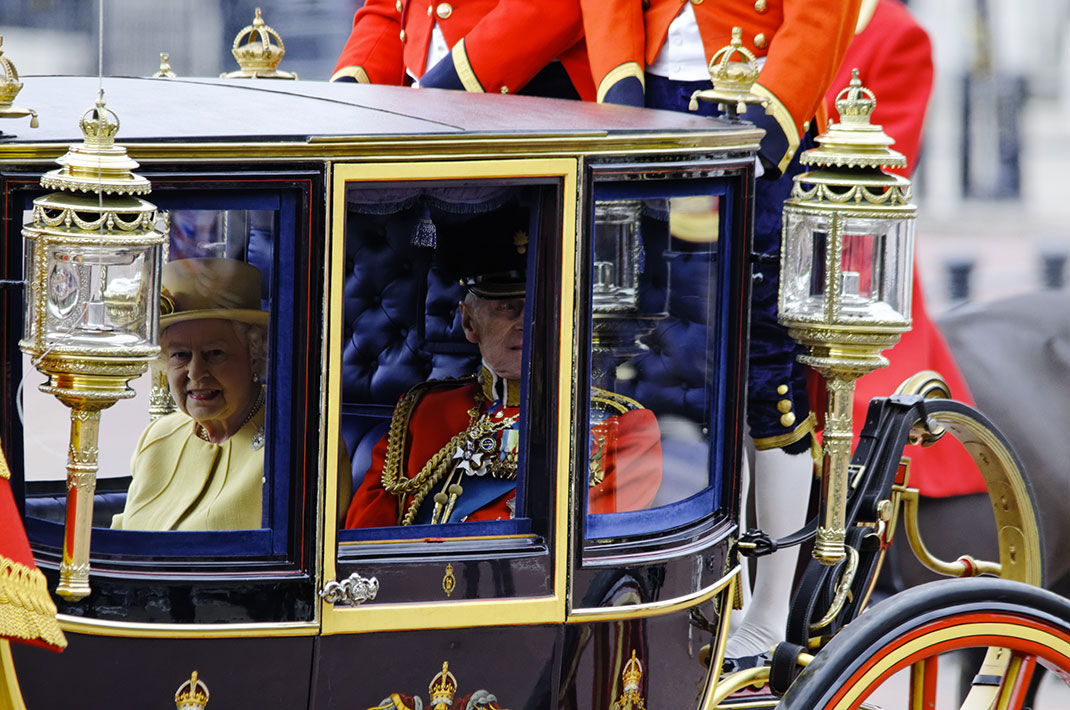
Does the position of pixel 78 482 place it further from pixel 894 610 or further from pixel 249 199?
pixel 894 610

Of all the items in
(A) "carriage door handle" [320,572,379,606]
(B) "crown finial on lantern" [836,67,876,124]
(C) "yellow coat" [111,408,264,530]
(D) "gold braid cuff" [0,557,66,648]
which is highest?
(B) "crown finial on lantern" [836,67,876,124]

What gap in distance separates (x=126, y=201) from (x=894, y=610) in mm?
1236

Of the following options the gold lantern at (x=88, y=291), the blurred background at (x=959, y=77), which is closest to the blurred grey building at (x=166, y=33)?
the blurred background at (x=959, y=77)

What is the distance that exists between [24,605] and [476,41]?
5.49 ft

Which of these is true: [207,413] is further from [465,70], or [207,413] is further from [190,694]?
[465,70]

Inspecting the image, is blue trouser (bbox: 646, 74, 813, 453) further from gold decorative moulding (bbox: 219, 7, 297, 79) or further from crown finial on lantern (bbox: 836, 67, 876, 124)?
gold decorative moulding (bbox: 219, 7, 297, 79)

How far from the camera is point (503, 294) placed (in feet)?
8.00

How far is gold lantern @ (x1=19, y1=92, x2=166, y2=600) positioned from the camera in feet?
5.99

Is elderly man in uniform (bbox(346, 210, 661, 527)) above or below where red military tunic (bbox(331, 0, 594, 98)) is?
below

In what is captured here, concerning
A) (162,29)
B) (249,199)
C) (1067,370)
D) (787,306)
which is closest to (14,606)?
(249,199)

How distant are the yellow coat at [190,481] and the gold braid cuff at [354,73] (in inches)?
55.8

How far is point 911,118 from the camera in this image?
4230 millimetres

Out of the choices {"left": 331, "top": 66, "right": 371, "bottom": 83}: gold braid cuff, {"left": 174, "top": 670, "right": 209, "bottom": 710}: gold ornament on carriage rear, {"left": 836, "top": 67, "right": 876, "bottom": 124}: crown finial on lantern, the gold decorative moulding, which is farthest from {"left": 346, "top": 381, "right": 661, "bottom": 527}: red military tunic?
{"left": 331, "top": 66, "right": 371, "bottom": 83}: gold braid cuff

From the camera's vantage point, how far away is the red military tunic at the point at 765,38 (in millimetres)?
2871
